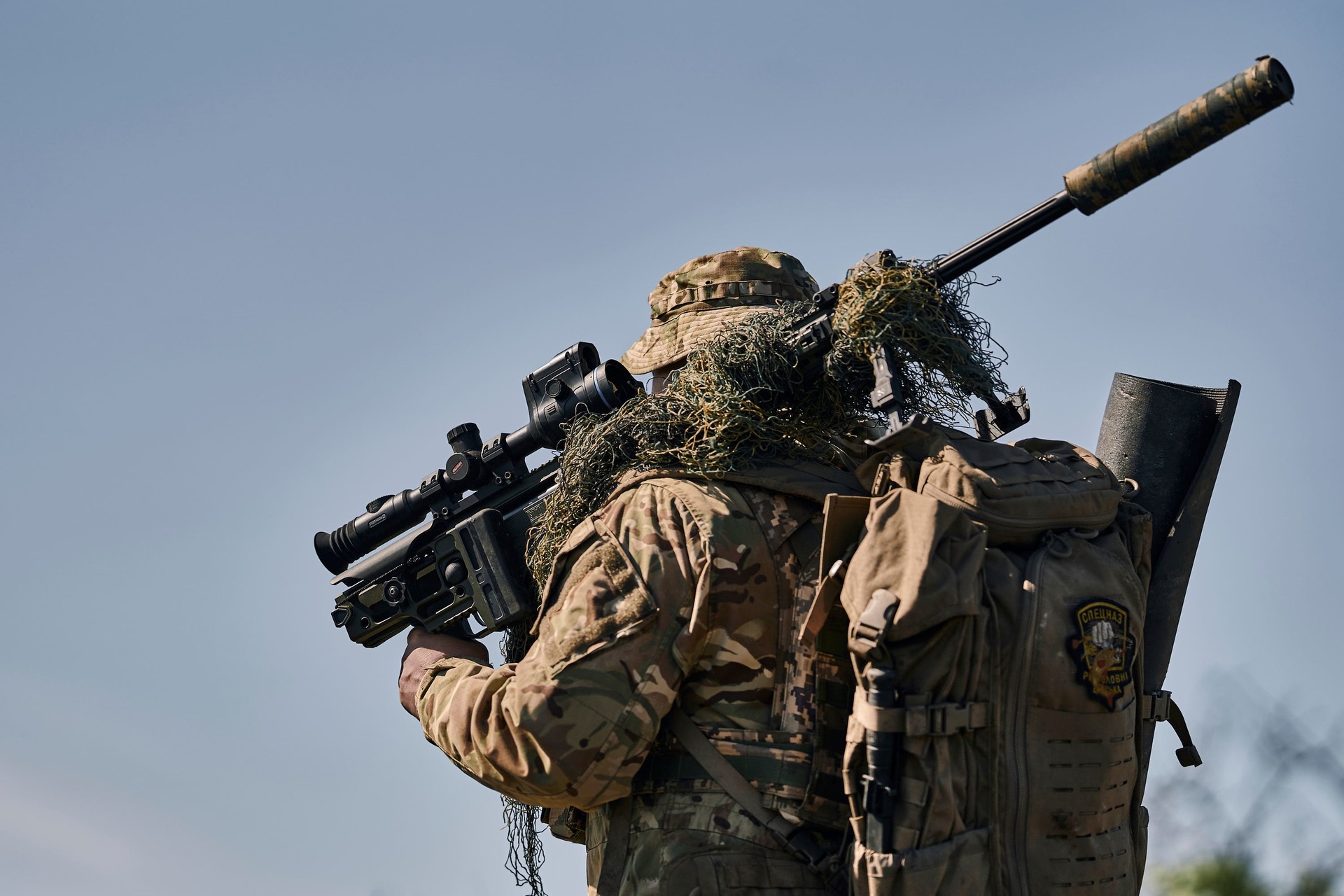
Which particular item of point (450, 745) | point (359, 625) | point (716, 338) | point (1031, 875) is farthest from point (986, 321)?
point (359, 625)

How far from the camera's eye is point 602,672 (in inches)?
189

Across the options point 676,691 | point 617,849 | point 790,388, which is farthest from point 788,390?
point 617,849

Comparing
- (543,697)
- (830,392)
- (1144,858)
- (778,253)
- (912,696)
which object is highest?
(778,253)

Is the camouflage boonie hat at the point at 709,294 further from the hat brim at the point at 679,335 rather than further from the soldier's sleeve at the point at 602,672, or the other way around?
the soldier's sleeve at the point at 602,672

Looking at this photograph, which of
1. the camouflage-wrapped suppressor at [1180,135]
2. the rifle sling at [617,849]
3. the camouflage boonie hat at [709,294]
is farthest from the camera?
the camouflage boonie hat at [709,294]

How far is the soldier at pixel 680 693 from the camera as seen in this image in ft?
15.7

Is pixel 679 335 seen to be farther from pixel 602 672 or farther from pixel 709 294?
pixel 602 672

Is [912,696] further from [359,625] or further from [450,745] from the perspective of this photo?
[359,625]

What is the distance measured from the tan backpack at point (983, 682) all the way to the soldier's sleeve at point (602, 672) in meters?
0.49

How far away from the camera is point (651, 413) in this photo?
5.46 m

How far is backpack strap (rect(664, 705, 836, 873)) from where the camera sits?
4.80 m

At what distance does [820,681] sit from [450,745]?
4.40 ft

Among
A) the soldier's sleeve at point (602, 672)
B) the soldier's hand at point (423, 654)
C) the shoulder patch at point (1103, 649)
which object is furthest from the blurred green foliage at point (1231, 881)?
the soldier's hand at point (423, 654)

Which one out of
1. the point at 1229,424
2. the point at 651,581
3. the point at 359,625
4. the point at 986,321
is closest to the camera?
the point at 651,581
